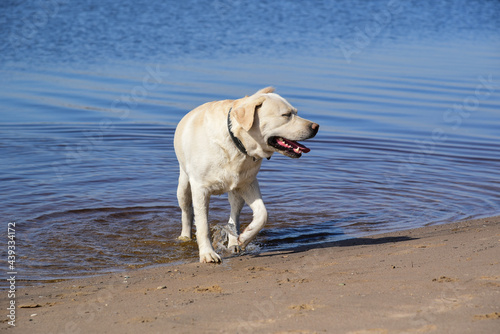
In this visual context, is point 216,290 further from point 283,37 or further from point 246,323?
point 283,37

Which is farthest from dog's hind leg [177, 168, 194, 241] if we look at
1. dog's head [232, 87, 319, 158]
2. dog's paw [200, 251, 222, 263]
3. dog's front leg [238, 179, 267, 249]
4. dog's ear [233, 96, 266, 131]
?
dog's ear [233, 96, 266, 131]

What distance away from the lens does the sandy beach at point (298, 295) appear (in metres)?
4.32

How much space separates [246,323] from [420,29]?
26.3 meters

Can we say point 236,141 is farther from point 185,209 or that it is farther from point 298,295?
point 298,295

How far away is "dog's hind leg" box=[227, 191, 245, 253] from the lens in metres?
7.22

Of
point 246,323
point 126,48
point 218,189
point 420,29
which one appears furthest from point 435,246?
point 420,29

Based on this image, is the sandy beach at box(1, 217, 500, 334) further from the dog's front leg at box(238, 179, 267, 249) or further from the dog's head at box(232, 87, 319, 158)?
the dog's head at box(232, 87, 319, 158)

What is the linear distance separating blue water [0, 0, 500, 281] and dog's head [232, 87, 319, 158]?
160cm

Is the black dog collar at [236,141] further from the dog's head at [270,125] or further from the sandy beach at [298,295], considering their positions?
the sandy beach at [298,295]

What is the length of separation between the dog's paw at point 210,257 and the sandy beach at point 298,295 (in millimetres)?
106

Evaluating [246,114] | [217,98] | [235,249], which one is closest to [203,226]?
[235,249]

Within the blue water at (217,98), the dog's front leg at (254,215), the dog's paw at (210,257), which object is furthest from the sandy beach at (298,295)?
the blue water at (217,98)

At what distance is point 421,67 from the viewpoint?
69.0 ft

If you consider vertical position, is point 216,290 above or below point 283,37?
below
